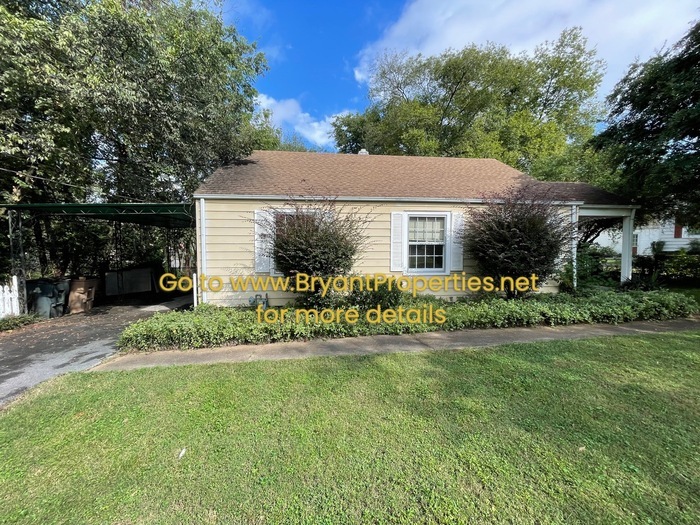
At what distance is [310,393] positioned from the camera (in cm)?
334

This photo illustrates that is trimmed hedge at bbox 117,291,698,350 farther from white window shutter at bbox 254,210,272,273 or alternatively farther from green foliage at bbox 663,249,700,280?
green foliage at bbox 663,249,700,280

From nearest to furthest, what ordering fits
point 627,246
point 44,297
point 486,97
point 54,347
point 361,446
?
point 361,446, point 54,347, point 44,297, point 627,246, point 486,97

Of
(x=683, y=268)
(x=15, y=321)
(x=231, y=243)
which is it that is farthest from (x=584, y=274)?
(x=15, y=321)

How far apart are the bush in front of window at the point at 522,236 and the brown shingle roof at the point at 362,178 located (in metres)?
1.18

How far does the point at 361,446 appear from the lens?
2416 millimetres

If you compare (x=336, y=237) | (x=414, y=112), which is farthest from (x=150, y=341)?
(x=414, y=112)

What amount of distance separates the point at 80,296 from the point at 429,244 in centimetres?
1007

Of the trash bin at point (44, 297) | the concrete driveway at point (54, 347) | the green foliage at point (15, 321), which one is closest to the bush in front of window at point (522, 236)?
the concrete driveway at point (54, 347)

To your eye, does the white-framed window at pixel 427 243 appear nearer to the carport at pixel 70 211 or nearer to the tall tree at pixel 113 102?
the carport at pixel 70 211

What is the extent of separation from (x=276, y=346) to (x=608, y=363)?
5026 millimetres

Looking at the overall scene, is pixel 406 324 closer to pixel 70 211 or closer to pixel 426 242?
pixel 426 242

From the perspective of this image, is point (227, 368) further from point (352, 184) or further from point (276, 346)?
point (352, 184)

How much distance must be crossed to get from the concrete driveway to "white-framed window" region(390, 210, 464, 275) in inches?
253

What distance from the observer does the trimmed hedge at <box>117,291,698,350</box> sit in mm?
4895
